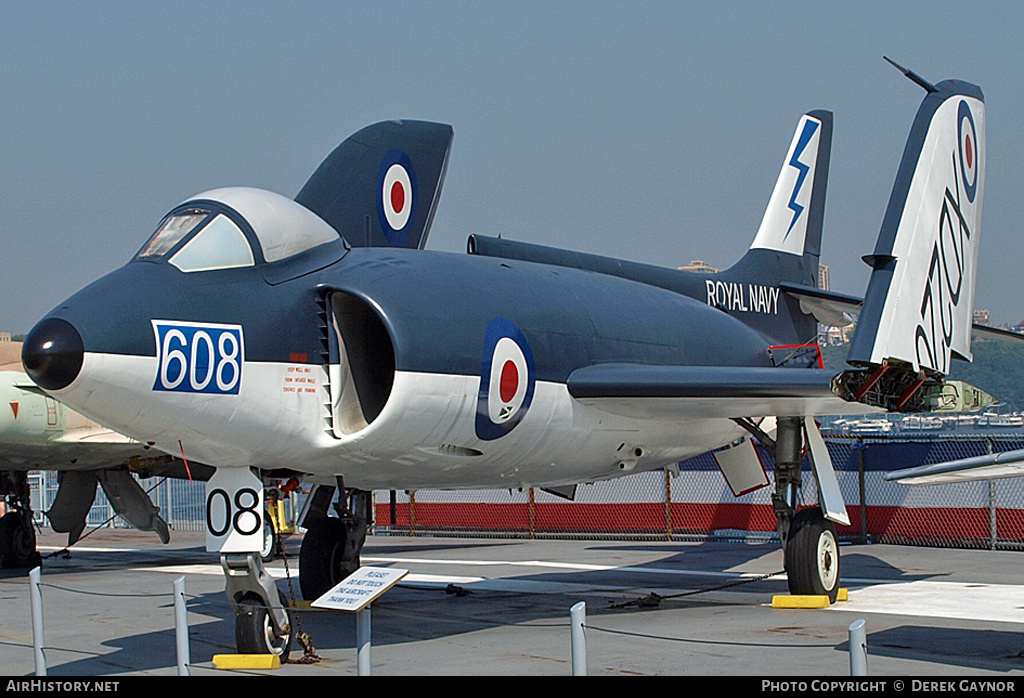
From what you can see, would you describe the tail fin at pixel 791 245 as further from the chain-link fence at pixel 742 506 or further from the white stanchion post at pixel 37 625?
the white stanchion post at pixel 37 625

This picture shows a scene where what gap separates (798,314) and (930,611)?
20.9ft

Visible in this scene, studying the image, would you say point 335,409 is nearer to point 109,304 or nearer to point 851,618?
point 109,304

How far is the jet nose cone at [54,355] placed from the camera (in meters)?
8.15

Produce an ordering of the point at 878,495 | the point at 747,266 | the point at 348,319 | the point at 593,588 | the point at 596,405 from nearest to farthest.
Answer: the point at 348,319, the point at 596,405, the point at 593,588, the point at 747,266, the point at 878,495

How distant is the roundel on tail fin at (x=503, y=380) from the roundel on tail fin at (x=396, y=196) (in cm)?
319

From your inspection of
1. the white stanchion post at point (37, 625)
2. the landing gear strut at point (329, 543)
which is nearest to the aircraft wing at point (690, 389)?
the landing gear strut at point (329, 543)

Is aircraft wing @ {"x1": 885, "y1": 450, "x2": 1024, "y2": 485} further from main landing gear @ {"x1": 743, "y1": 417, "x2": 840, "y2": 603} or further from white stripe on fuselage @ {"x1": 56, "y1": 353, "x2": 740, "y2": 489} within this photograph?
main landing gear @ {"x1": 743, "y1": 417, "x2": 840, "y2": 603}

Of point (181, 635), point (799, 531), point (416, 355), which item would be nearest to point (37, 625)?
point (181, 635)

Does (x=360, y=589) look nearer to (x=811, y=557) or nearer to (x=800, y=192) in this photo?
(x=811, y=557)

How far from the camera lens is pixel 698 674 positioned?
852 cm

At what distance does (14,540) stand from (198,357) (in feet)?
43.7

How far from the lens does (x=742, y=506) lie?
22.8 metres

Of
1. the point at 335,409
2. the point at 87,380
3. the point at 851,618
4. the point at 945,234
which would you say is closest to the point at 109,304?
the point at 87,380
